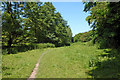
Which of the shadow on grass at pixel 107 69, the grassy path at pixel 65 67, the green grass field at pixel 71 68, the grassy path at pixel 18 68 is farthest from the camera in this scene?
the grassy path at pixel 18 68

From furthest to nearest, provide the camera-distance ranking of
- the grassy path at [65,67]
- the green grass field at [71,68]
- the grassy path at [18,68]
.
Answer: the grassy path at [18,68] < the grassy path at [65,67] < the green grass field at [71,68]

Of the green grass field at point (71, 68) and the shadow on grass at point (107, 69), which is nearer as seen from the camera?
the shadow on grass at point (107, 69)

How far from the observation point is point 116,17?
9992 mm

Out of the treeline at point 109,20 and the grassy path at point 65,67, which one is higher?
the treeline at point 109,20

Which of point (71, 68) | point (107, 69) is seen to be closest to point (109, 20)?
point (107, 69)

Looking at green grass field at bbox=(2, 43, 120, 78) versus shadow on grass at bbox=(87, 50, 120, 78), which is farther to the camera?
green grass field at bbox=(2, 43, 120, 78)

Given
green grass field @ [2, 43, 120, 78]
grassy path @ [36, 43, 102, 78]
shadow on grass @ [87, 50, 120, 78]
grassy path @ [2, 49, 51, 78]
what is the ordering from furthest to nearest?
grassy path @ [2, 49, 51, 78] → grassy path @ [36, 43, 102, 78] → green grass field @ [2, 43, 120, 78] → shadow on grass @ [87, 50, 120, 78]

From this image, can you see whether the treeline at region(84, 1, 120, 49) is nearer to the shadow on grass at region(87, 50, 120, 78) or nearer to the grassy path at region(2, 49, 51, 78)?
the shadow on grass at region(87, 50, 120, 78)

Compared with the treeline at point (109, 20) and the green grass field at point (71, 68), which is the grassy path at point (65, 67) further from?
the treeline at point (109, 20)

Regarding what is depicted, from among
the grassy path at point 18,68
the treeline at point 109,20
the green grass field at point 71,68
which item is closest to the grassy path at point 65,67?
the green grass field at point 71,68

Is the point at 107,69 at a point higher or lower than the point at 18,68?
higher

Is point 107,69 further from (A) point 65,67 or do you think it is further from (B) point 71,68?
(A) point 65,67

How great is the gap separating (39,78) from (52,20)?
40.6m

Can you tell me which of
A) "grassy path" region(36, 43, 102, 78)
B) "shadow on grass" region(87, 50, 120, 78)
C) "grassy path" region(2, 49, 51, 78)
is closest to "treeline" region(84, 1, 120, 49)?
"shadow on grass" region(87, 50, 120, 78)
